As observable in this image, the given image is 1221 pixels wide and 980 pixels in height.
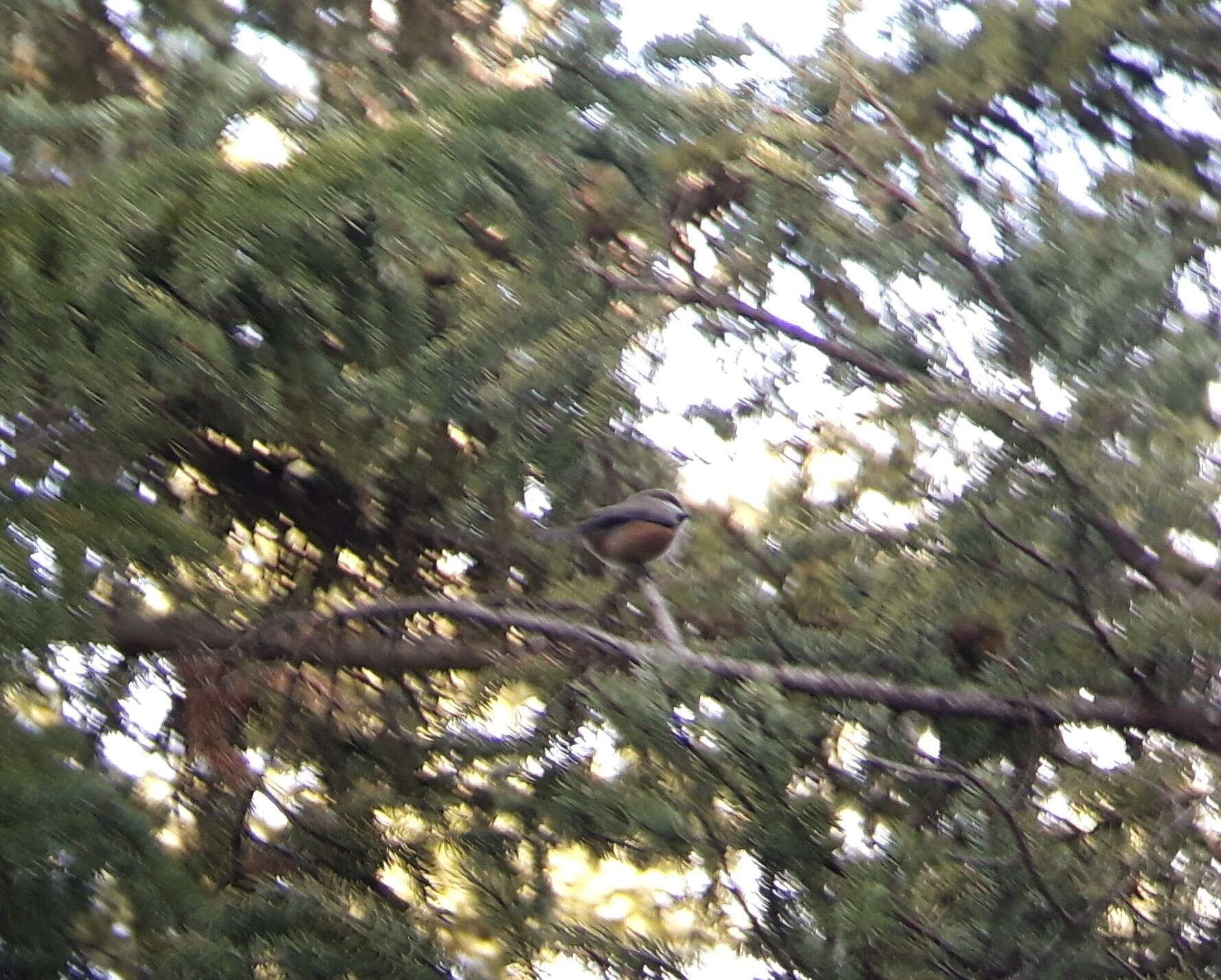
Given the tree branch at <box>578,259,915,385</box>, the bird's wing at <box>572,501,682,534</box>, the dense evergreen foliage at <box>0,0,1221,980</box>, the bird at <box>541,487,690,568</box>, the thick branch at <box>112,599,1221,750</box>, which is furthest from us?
the bird's wing at <box>572,501,682,534</box>

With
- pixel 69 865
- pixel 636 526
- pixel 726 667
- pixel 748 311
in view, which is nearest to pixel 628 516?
pixel 636 526

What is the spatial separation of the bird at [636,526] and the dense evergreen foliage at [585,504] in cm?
7

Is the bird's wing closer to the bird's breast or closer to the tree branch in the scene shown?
the bird's breast

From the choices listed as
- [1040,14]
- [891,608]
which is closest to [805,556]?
[891,608]

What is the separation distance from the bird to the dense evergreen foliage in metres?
0.07

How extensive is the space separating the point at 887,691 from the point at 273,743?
5.49ft

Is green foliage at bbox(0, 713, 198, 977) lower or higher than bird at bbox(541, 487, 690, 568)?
lower

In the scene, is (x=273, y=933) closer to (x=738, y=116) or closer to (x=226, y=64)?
(x=226, y=64)

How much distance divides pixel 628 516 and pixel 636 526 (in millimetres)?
39

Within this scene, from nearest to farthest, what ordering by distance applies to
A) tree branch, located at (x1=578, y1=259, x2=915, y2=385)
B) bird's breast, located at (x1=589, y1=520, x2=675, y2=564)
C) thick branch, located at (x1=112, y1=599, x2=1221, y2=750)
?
thick branch, located at (x1=112, y1=599, x2=1221, y2=750) < tree branch, located at (x1=578, y1=259, x2=915, y2=385) < bird's breast, located at (x1=589, y1=520, x2=675, y2=564)

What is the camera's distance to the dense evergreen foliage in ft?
9.77

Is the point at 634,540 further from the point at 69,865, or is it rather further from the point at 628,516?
the point at 69,865

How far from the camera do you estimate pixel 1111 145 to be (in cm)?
420

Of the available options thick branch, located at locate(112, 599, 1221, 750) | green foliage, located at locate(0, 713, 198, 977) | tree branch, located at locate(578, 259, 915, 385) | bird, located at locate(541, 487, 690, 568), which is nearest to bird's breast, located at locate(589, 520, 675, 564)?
bird, located at locate(541, 487, 690, 568)
